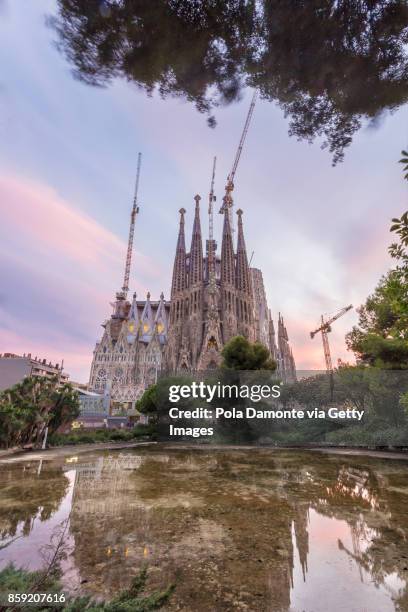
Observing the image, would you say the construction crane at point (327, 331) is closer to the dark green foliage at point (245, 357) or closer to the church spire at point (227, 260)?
the church spire at point (227, 260)

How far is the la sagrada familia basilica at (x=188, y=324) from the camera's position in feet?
188

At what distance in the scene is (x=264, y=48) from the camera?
5.84 meters

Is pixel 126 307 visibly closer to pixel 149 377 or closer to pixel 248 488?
pixel 149 377

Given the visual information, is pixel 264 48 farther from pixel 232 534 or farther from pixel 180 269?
pixel 180 269

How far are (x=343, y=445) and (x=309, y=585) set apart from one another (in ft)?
62.6

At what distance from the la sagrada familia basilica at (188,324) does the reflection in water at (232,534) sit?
138 ft

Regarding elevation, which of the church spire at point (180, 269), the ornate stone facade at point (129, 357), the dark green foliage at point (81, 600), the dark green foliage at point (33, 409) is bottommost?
the dark green foliage at point (81, 600)

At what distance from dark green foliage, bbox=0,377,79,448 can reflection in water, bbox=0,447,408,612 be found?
734 cm

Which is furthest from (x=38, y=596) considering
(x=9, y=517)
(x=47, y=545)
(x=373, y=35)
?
(x=373, y=35)

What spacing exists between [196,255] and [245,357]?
43.1m

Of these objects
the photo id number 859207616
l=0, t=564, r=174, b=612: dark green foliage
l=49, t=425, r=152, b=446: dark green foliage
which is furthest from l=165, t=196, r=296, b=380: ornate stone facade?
the photo id number 859207616

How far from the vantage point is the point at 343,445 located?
781 inches

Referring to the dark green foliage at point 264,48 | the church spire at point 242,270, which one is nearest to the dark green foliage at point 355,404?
the dark green foliage at point 264,48

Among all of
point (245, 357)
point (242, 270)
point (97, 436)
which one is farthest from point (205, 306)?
point (97, 436)
